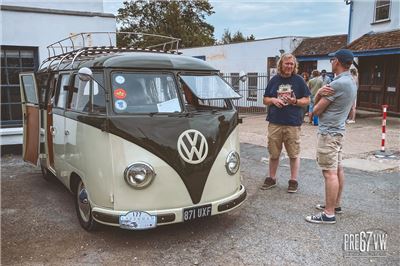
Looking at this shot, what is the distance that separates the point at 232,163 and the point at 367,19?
1497 centimetres

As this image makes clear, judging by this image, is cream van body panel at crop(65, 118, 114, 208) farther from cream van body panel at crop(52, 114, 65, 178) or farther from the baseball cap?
the baseball cap

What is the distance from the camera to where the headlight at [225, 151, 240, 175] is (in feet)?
14.3

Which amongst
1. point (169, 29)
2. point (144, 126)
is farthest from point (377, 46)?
point (169, 29)

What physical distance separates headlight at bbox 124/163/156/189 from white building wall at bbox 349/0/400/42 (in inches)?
578

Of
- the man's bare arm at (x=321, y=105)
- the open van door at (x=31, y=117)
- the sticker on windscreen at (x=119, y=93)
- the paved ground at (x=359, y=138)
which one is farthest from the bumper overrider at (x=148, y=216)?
the paved ground at (x=359, y=138)

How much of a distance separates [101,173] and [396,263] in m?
2.98

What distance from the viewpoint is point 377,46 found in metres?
14.8

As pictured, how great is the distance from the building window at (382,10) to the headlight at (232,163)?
1408 cm

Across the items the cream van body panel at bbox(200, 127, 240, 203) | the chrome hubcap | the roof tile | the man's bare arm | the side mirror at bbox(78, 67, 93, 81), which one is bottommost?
the chrome hubcap

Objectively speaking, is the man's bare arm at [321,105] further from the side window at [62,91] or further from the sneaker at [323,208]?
the side window at [62,91]

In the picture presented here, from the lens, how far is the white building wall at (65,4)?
871 centimetres

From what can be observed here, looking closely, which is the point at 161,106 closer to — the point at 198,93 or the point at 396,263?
the point at 198,93

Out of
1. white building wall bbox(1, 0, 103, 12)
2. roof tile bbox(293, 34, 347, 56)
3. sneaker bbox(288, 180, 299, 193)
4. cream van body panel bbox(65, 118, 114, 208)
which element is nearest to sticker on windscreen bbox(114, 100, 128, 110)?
cream van body panel bbox(65, 118, 114, 208)

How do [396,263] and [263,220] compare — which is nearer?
[396,263]
